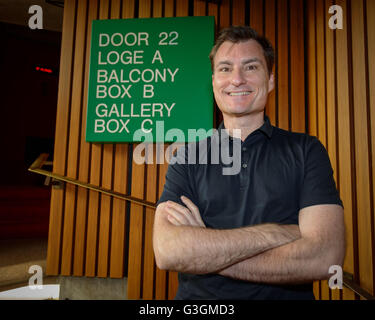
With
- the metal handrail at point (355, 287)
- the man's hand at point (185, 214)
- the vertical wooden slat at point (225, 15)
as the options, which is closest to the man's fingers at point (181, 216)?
the man's hand at point (185, 214)

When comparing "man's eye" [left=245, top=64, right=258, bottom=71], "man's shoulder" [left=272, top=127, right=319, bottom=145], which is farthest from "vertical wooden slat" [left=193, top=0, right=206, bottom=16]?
"man's shoulder" [left=272, top=127, right=319, bottom=145]

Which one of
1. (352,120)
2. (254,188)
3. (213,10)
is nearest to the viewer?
(254,188)

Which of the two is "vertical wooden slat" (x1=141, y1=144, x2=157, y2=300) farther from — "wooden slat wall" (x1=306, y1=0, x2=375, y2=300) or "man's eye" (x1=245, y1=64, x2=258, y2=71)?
"wooden slat wall" (x1=306, y1=0, x2=375, y2=300)

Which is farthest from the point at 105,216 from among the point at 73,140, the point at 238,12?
the point at 238,12

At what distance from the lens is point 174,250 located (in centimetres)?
98

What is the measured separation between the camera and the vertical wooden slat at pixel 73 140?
107 inches

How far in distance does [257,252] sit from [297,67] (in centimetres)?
239

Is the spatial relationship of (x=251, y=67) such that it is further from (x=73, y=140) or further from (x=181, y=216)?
(x=73, y=140)

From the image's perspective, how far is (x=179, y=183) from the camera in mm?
1248

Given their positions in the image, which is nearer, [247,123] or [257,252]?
[257,252]
